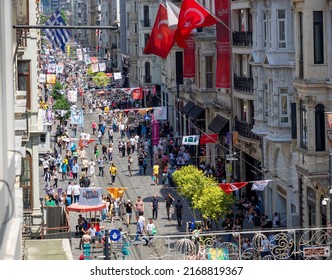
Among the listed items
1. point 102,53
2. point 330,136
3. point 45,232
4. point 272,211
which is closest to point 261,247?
point 330,136

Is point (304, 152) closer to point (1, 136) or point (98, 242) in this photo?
point (98, 242)

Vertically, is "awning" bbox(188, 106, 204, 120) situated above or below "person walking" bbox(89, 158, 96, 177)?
above

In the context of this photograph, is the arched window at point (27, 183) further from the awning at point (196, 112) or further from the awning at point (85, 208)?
the awning at point (196, 112)

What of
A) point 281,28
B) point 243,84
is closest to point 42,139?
point 281,28

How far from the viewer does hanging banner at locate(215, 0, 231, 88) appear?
142 feet

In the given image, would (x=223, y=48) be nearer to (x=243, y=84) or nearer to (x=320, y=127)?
(x=243, y=84)

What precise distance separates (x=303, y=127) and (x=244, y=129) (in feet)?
42.5

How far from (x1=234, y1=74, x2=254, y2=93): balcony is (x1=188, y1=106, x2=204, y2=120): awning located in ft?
32.9

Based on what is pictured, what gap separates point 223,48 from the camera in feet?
149

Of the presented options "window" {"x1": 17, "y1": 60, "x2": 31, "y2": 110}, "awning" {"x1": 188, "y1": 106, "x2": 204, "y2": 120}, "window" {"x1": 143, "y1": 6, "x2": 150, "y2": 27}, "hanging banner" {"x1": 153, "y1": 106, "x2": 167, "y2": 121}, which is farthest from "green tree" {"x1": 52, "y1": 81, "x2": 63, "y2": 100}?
"window" {"x1": 17, "y1": 60, "x2": 31, "y2": 110}

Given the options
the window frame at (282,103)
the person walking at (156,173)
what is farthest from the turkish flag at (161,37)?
the person walking at (156,173)

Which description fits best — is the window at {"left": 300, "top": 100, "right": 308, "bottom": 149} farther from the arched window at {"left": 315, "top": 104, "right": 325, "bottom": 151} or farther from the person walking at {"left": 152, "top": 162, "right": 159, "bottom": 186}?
the person walking at {"left": 152, "top": 162, "right": 159, "bottom": 186}

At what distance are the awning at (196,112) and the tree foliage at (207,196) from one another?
19526 millimetres
